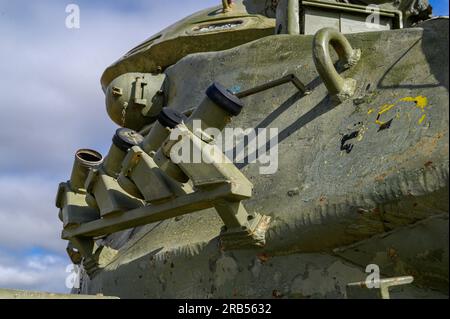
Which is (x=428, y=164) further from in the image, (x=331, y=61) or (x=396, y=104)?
(x=331, y=61)

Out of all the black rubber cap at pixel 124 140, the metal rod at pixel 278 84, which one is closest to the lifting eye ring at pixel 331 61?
the metal rod at pixel 278 84

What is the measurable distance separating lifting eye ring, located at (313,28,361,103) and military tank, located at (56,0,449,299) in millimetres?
10

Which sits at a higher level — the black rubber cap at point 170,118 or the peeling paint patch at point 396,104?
the black rubber cap at point 170,118

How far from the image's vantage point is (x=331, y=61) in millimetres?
4965

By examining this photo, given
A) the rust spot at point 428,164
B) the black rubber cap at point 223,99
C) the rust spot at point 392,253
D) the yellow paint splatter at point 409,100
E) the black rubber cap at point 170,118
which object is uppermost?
the black rubber cap at point 170,118

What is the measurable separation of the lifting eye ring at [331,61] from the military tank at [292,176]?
10mm

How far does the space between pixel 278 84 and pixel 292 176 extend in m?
1.01

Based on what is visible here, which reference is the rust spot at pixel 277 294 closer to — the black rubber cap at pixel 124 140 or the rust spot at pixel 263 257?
the rust spot at pixel 263 257

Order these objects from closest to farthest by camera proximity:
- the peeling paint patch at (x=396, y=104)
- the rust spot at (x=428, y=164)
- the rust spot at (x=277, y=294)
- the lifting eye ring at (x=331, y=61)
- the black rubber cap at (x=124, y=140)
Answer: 1. the rust spot at (x=428, y=164)
2. the peeling paint patch at (x=396, y=104)
3. the rust spot at (x=277, y=294)
4. the lifting eye ring at (x=331, y=61)
5. the black rubber cap at (x=124, y=140)

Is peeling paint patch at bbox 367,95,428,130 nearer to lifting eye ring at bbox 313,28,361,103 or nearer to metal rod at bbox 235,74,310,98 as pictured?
lifting eye ring at bbox 313,28,361,103

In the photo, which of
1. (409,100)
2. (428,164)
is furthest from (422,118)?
(428,164)

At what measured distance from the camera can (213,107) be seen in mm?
4961

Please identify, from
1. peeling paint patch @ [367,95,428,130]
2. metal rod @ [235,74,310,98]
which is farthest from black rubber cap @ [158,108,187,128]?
peeling paint patch @ [367,95,428,130]

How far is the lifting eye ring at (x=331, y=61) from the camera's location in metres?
4.86
